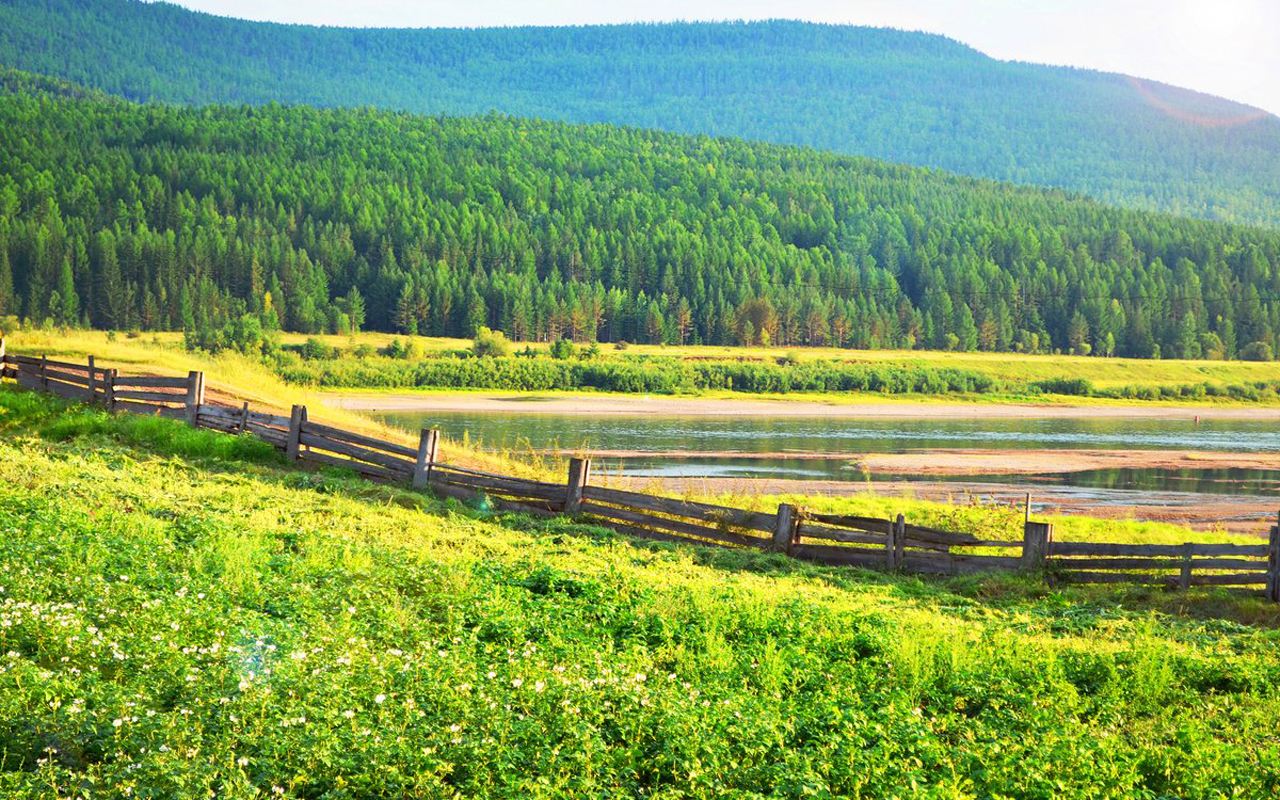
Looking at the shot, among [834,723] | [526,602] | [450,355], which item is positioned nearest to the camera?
[834,723]

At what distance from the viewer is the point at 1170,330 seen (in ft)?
495

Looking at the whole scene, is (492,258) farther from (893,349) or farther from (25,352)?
(25,352)

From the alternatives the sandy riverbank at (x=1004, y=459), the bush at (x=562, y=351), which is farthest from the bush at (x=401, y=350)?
the sandy riverbank at (x=1004, y=459)

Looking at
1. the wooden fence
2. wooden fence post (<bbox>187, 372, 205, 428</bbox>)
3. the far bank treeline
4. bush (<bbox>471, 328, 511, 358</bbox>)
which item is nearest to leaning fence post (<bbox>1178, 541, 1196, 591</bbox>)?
the wooden fence

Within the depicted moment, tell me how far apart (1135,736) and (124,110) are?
668 ft

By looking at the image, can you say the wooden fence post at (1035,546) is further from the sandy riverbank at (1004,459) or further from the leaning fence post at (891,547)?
the sandy riverbank at (1004,459)

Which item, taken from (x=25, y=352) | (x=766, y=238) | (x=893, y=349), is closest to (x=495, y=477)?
(x=25, y=352)

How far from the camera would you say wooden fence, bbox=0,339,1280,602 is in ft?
57.0

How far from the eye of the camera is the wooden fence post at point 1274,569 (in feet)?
54.4

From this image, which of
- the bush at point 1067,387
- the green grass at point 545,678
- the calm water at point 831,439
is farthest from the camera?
the bush at point 1067,387

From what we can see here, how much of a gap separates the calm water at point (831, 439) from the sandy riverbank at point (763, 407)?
3885 millimetres

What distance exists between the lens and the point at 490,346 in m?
114

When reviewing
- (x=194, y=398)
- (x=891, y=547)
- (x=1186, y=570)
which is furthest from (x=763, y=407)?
(x=1186, y=570)

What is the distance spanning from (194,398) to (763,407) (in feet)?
217
